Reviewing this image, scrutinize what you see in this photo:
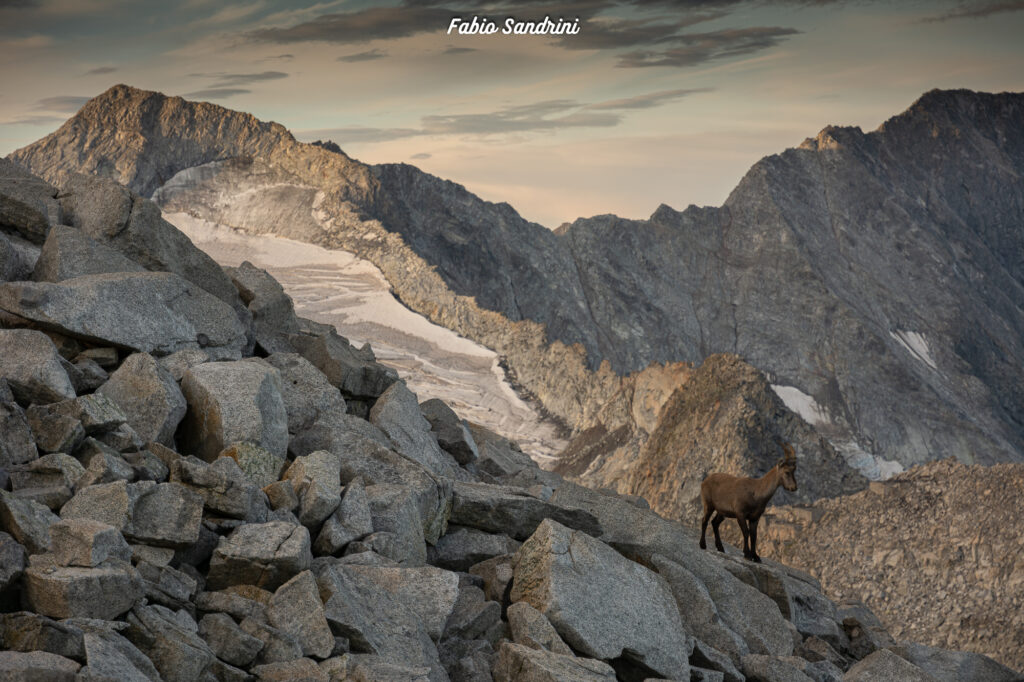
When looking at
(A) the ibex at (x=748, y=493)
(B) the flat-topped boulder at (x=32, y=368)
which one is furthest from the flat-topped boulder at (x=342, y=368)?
(A) the ibex at (x=748, y=493)

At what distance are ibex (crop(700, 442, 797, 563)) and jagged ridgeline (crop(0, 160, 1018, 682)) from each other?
2.03ft

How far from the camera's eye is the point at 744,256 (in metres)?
119

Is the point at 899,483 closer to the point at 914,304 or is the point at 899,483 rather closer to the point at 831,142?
the point at 914,304

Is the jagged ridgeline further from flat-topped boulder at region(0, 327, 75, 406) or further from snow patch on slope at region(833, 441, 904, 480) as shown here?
snow patch on slope at region(833, 441, 904, 480)

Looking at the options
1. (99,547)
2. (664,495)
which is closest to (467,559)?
(99,547)

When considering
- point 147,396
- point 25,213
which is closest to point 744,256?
point 25,213

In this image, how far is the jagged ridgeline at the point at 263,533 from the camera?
26.1 feet

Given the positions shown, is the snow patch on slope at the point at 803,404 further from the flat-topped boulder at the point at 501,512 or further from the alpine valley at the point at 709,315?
the flat-topped boulder at the point at 501,512

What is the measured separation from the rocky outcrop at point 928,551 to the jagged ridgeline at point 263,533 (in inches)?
366

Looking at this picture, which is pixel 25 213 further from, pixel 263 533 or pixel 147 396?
pixel 263 533

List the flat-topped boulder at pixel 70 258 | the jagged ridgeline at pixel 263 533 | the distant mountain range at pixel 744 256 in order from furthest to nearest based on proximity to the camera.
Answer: the distant mountain range at pixel 744 256, the flat-topped boulder at pixel 70 258, the jagged ridgeline at pixel 263 533

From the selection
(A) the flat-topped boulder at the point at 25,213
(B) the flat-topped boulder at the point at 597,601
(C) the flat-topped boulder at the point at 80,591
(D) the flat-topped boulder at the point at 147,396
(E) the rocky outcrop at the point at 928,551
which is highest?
(A) the flat-topped boulder at the point at 25,213

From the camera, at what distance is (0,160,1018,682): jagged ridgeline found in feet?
26.1

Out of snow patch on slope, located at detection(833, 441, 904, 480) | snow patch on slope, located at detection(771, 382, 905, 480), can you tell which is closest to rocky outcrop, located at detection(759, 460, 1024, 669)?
snow patch on slope, located at detection(833, 441, 904, 480)
